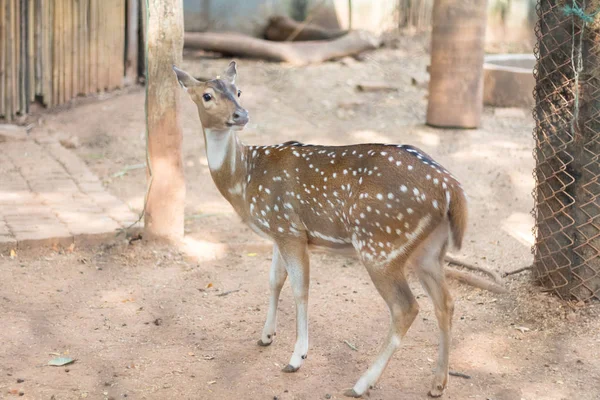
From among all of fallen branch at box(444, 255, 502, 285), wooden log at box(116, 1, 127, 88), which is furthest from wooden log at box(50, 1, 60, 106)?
fallen branch at box(444, 255, 502, 285)

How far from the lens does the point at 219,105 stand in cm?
510

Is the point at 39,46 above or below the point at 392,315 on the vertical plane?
above

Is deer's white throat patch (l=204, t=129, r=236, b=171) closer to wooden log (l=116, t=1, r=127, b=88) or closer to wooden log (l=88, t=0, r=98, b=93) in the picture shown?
wooden log (l=88, t=0, r=98, b=93)

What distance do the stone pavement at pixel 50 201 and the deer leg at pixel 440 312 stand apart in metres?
3.09

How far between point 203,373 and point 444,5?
22.1ft

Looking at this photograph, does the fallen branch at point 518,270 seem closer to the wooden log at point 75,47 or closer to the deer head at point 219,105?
the deer head at point 219,105

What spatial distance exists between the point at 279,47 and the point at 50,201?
634cm

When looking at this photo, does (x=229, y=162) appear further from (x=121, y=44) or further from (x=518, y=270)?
(x=121, y=44)

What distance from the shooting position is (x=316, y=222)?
16.2 feet

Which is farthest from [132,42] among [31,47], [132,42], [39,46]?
[31,47]

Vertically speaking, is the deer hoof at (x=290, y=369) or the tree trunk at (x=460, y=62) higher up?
the tree trunk at (x=460, y=62)

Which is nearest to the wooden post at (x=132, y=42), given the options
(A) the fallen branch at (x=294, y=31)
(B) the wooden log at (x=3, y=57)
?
(B) the wooden log at (x=3, y=57)

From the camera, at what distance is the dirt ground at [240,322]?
4828 mm

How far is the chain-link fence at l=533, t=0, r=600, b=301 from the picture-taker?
5438 millimetres
